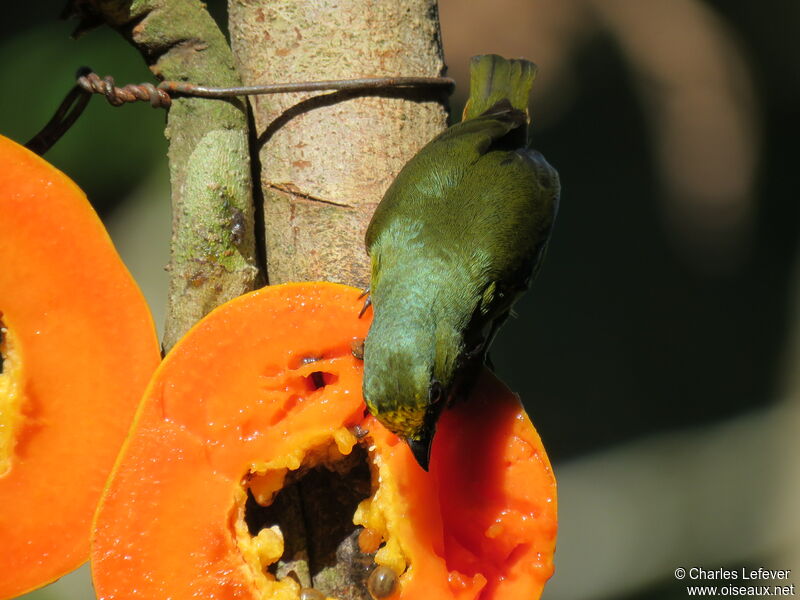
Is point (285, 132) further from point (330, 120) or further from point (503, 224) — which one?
point (503, 224)

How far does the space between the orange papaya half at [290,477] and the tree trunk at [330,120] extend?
9.1 inches

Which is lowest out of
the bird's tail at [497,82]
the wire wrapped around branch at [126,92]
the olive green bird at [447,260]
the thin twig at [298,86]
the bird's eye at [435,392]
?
the bird's eye at [435,392]

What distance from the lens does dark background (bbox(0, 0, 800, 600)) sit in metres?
4.79

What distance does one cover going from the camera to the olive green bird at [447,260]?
2.12 m

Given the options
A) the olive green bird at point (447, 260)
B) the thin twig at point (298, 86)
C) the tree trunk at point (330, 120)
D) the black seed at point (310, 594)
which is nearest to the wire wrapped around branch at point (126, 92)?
the thin twig at point (298, 86)

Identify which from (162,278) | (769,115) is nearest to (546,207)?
(162,278)

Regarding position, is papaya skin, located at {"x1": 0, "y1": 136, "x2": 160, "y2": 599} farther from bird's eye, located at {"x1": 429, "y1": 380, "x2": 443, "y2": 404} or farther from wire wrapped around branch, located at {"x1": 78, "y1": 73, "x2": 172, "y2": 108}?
bird's eye, located at {"x1": 429, "y1": 380, "x2": 443, "y2": 404}

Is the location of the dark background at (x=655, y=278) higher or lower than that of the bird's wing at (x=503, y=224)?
lower

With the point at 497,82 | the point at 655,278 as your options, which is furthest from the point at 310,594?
the point at 655,278

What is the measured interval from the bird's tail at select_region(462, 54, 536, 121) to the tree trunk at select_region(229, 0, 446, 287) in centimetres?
80

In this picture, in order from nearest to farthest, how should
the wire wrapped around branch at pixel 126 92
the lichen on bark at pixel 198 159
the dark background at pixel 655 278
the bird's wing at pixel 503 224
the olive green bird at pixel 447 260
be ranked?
the olive green bird at pixel 447 260 → the lichen on bark at pixel 198 159 → the wire wrapped around branch at pixel 126 92 → the bird's wing at pixel 503 224 → the dark background at pixel 655 278

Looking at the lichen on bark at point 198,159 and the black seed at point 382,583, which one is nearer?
the black seed at point 382,583

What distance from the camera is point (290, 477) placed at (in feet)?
6.96

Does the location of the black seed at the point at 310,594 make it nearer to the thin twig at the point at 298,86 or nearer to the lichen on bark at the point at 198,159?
the lichen on bark at the point at 198,159
